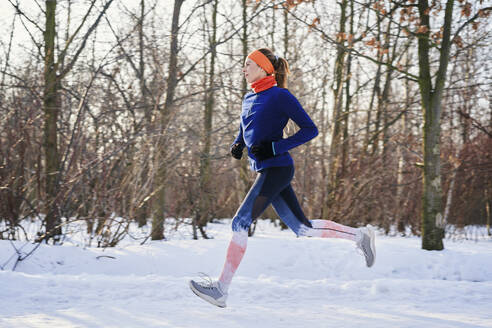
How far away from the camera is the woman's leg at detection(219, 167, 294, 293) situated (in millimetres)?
3176

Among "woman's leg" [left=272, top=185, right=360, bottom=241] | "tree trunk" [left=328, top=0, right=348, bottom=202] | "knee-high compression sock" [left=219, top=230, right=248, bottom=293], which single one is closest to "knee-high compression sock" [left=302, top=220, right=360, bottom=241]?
"woman's leg" [left=272, top=185, right=360, bottom=241]

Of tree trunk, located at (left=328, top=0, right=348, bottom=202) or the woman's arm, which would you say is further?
tree trunk, located at (left=328, top=0, right=348, bottom=202)

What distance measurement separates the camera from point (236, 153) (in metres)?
3.37

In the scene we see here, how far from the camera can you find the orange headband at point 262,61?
331cm

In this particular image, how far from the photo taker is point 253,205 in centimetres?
318

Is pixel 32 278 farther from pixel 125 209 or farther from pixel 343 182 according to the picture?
pixel 343 182

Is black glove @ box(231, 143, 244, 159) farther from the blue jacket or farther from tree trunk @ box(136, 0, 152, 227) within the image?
tree trunk @ box(136, 0, 152, 227)

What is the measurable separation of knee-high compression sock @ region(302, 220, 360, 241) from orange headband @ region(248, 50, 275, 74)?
125 centimetres

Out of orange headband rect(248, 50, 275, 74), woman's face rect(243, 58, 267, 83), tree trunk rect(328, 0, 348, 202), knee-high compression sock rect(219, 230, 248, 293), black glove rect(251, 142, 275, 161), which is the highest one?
tree trunk rect(328, 0, 348, 202)

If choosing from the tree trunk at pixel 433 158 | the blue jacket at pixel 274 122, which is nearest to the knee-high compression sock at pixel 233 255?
the blue jacket at pixel 274 122

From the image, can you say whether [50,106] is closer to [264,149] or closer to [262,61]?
[262,61]

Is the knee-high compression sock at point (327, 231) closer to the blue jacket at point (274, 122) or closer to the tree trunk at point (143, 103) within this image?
the blue jacket at point (274, 122)

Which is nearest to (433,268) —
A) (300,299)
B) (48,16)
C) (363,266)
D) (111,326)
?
(363,266)

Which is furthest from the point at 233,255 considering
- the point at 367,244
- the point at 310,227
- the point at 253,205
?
the point at 367,244
